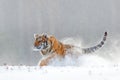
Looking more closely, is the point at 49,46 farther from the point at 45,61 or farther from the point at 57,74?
the point at 57,74

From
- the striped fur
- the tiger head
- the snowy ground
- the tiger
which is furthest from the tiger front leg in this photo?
the snowy ground

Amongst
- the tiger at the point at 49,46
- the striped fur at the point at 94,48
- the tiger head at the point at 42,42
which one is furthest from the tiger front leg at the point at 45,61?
the striped fur at the point at 94,48

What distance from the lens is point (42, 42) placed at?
39969mm

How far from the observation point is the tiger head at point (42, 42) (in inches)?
1546

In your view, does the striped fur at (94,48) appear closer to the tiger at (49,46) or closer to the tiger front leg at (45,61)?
the tiger at (49,46)

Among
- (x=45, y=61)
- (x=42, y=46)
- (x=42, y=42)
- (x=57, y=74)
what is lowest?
(x=57, y=74)

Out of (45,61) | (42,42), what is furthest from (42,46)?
(45,61)

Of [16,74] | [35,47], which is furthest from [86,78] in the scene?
[35,47]

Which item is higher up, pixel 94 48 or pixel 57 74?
pixel 94 48

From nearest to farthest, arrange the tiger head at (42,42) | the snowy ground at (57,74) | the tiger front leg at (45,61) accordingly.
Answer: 1. the snowy ground at (57,74)
2. the tiger front leg at (45,61)
3. the tiger head at (42,42)

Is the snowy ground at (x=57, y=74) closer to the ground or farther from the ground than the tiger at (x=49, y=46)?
closer to the ground

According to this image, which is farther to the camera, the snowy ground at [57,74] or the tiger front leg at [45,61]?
the tiger front leg at [45,61]

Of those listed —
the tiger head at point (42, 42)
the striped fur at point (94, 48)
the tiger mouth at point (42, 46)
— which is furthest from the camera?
the striped fur at point (94, 48)

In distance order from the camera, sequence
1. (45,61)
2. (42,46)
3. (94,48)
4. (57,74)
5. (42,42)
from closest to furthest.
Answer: (57,74) < (45,61) < (42,46) < (42,42) < (94,48)
